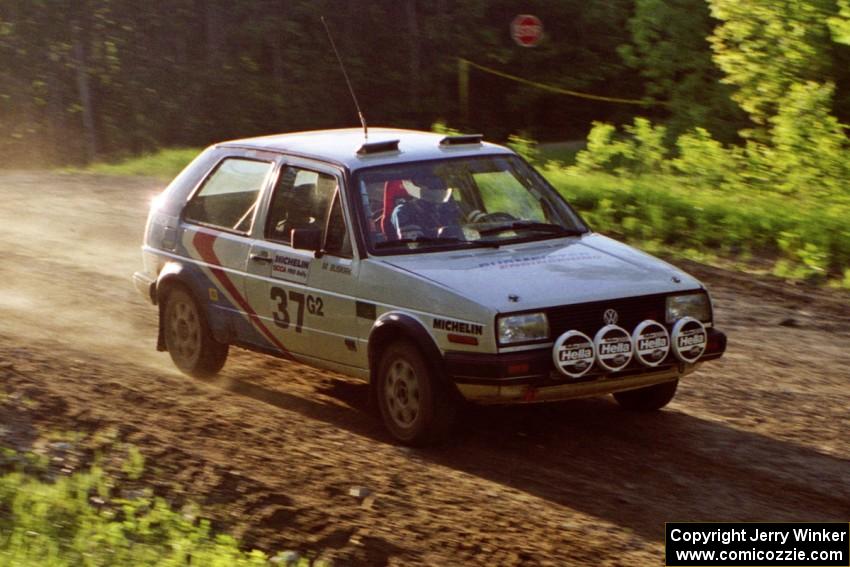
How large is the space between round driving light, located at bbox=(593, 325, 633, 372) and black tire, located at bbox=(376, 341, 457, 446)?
2.71ft

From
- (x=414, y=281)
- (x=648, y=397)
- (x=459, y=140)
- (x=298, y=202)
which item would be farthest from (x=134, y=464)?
(x=648, y=397)

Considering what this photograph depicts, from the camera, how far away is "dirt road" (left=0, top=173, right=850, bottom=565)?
259 inches

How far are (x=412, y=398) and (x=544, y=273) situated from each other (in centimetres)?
99

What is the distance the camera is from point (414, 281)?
7.68 m

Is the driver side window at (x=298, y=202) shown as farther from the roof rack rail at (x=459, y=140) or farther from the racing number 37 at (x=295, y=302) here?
the roof rack rail at (x=459, y=140)

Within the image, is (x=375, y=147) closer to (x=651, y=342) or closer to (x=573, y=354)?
(x=573, y=354)

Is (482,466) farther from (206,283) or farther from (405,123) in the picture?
(405,123)

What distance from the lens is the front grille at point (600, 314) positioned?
738 centimetres

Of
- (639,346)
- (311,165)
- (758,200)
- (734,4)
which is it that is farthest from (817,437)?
(734,4)

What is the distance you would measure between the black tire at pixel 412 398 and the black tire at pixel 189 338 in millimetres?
1843

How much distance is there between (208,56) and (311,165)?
29557 millimetres

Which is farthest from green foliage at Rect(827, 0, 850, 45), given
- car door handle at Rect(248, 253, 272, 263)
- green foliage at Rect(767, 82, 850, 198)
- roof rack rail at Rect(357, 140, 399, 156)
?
car door handle at Rect(248, 253, 272, 263)

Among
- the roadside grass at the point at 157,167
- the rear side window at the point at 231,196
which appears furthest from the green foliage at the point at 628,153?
the rear side window at the point at 231,196

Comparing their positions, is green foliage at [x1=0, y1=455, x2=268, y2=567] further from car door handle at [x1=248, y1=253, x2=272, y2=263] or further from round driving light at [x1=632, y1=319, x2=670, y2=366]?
round driving light at [x1=632, y1=319, x2=670, y2=366]
